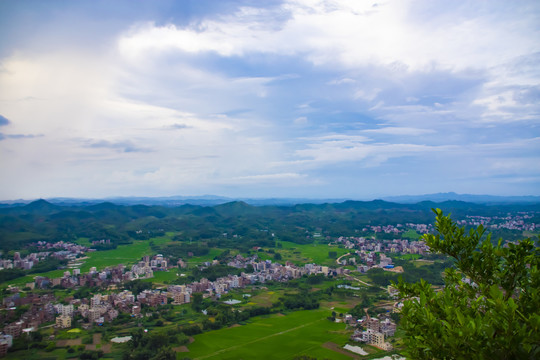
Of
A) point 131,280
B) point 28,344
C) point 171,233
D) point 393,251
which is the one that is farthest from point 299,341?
point 171,233

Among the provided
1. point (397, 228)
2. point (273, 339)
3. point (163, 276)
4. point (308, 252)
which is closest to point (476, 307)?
point (273, 339)

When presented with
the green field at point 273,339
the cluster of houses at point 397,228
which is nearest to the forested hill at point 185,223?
the cluster of houses at point 397,228

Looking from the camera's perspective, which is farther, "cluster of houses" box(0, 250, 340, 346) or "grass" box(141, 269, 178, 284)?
"grass" box(141, 269, 178, 284)

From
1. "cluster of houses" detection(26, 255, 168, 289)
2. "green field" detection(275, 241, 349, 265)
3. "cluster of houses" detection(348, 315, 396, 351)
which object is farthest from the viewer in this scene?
"green field" detection(275, 241, 349, 265)

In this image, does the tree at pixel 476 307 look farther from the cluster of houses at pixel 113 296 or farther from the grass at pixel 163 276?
the grass at pixel 163 276

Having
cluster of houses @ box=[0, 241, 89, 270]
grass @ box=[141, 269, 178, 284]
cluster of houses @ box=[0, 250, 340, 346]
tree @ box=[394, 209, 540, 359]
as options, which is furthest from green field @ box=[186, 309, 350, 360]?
cluster of houses @ box=[0, 241, 89, 270]

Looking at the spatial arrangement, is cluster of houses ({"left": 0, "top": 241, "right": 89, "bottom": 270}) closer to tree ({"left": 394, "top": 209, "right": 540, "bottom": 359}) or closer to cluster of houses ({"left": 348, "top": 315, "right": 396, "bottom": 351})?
cluster of houses ({"left": 348, "top": 315, "right": 396, "bottom": 351})

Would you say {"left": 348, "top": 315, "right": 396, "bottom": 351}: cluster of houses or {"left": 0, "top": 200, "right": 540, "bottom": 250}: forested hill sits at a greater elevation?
{"left": 0, "top": 200, "right": 540, "bottom": 250}: forested hill
